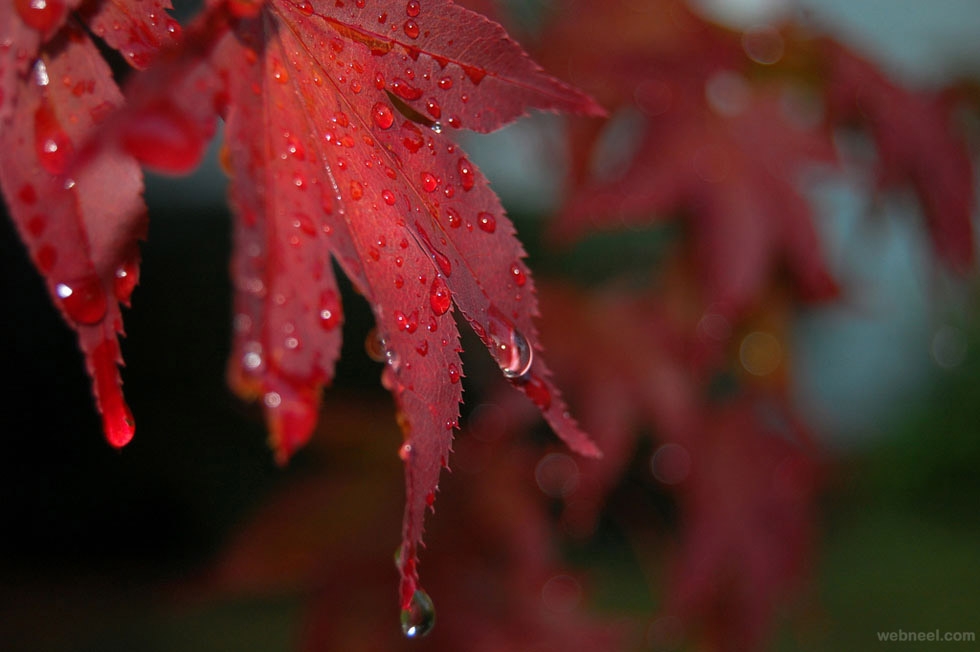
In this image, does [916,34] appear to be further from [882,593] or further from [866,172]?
[866,172]

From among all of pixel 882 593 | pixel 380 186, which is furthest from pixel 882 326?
pixel 380 186

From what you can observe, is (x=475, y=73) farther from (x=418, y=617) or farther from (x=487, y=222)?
(x=418, y=617)

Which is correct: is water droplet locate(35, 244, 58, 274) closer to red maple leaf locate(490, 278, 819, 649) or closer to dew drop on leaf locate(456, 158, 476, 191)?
dew drop on leaf locate(456, 158, 476, 191)

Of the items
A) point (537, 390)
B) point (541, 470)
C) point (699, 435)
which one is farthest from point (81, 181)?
point (699, 435)

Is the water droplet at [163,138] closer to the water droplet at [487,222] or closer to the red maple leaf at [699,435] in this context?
A: the water droplet at [487,222]

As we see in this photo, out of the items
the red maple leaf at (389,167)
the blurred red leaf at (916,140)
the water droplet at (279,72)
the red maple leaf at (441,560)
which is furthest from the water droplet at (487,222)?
the blurred red leaf at (916,140)

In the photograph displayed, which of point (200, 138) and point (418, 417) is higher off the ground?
point (200, 138)
